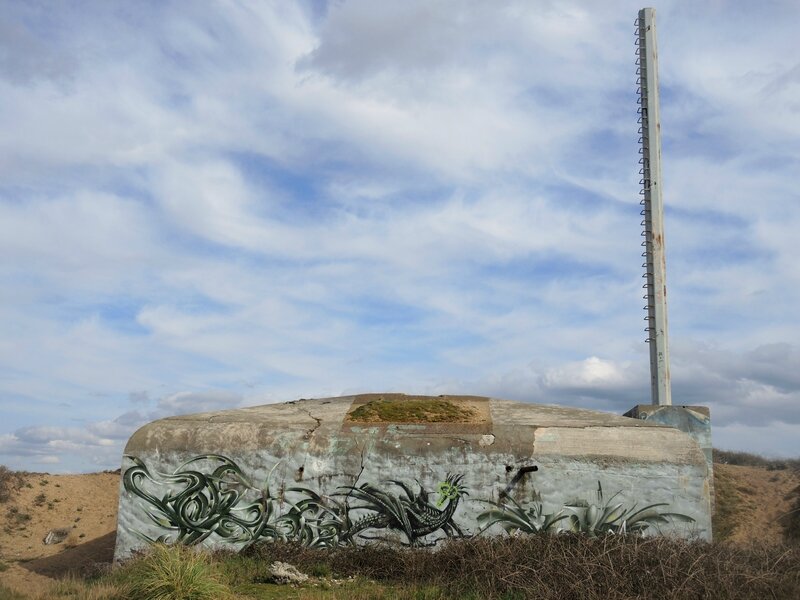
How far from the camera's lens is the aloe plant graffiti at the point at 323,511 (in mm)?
12852

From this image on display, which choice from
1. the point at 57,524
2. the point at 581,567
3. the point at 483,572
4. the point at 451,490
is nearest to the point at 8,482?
the point at 57,524

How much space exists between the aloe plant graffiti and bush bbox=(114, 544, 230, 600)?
2143 millimetres

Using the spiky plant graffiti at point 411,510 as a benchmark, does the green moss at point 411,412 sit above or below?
above

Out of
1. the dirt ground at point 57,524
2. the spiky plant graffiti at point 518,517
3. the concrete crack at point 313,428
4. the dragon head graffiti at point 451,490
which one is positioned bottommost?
the dirt ground at point 57,524

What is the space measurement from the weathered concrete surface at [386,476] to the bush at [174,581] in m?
2.28

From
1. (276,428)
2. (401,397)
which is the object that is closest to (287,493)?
(276,428)

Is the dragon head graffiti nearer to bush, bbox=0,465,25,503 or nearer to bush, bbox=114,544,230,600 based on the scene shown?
bush, bbox=114,544,230,600

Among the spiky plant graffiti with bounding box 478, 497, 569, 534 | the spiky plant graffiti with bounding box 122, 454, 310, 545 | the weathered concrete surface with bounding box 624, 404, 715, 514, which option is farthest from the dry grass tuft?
the weathered concrete surface with bounding box 624, 404, 715, 514

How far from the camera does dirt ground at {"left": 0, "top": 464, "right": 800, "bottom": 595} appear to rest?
1842cm

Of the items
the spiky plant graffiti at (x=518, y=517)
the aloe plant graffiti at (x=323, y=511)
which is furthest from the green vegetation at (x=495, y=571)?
the spiky plant graffiti at (x=518, y=517)

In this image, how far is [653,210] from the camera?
2033cm

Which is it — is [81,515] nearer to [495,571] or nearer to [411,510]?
[411,510]

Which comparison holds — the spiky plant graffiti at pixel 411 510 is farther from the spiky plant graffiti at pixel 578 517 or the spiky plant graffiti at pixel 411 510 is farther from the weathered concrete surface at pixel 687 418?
the weathered concrete surface at pixel 687 418

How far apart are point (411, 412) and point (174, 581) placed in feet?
18.5
